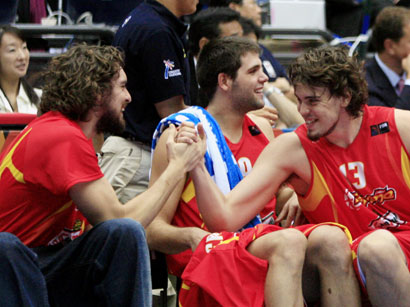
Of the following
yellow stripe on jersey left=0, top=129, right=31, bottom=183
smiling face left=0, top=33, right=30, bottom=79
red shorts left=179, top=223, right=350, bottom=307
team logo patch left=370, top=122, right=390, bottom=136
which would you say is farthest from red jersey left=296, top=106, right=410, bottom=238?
smiling face left=0, top=33, right=30, bottom=79

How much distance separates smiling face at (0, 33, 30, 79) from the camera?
5879mm

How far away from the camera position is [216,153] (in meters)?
3.96

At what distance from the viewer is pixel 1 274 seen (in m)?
3.09

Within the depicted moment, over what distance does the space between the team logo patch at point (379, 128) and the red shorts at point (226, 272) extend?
0.57m

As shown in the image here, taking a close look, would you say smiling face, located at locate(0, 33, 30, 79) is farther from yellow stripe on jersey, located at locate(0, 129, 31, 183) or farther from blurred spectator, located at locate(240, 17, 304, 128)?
yellow stripe on jersey, located at locate(0, 129, 31, 183)

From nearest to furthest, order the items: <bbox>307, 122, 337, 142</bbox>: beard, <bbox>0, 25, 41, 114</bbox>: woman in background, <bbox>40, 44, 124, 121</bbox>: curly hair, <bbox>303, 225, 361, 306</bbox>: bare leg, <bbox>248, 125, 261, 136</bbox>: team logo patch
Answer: <bbox>303, 225, 361, 306</bbox>: bare leg → <bbox>40, 44, 124, 121</bbox>: curly hair → <bbox>307, 122, 337, 142</bbox>: beard → <bbox>248, 125, 261, 136</bbox>: team logo patch → <bbox>0, 25, 41, 114</bbox>: woman in background

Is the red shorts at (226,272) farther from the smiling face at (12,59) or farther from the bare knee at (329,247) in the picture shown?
the smiling face at (12,59)

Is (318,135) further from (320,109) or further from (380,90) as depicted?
(380,90)

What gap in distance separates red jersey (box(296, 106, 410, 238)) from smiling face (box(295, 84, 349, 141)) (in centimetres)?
11


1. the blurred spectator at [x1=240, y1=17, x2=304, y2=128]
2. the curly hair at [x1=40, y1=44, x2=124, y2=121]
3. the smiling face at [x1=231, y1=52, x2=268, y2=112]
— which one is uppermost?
the curly hair at [x1=40, y1=44, x2=124, y2=121]

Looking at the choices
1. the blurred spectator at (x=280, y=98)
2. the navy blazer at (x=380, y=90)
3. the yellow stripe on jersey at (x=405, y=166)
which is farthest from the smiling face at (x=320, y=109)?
the navy blazer at (x=380, y=90)

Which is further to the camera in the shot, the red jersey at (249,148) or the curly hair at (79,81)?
the red jersey at (249,148)

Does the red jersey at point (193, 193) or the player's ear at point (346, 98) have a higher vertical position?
the player's ear at point (346, 98)

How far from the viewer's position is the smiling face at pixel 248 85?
4.43 meters
